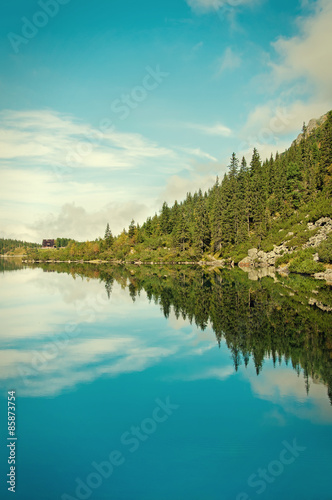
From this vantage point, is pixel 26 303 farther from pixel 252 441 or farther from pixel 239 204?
pixel 239 204

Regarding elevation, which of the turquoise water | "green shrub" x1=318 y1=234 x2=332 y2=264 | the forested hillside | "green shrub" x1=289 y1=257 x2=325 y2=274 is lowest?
the turquoise water

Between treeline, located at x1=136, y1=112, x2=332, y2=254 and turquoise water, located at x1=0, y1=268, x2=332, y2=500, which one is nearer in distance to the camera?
turquoise water, located at x1=0, y1=268, x2=332, y2=500

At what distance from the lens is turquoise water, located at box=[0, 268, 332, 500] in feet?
23.8

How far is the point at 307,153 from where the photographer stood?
10512cm

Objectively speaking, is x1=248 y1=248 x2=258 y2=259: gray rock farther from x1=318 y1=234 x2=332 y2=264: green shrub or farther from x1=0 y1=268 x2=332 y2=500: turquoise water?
x1=0 y1=268 x2=332 y2=500: turquoise water

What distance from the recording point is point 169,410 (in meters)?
10.4

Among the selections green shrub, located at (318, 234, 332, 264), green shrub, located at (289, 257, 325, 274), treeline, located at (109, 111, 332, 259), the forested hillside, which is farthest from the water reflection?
treeline, located at (109, 111, 332, 259)

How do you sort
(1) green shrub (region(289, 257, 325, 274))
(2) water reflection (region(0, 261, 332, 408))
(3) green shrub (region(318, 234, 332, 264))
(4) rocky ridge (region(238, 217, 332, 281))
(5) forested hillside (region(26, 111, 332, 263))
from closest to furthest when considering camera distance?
1. (2) water reflection (region(0, 261, 332, 408))
2. (3) green shrub (region(318, 234, 332, 264))
3. (1) green shrub (region(289, 257, 325, 274))
4. (4) rocky ridge (region(238, 217, 332, 281))
5. (5) forested hillside (region(26, 111, 332, 263))

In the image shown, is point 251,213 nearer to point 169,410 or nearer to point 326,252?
point 326,252

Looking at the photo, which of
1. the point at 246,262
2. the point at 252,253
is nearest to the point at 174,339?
the point at 252,253

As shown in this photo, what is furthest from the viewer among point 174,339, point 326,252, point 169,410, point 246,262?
point 246,262

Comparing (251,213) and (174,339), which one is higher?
(251,213)

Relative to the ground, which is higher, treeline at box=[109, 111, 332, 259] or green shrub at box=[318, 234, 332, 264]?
treeline at box=[109, 111, 332, 259]

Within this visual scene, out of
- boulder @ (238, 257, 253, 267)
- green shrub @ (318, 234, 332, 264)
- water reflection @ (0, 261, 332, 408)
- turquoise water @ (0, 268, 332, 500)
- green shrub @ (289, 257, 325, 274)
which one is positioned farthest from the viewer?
boulder @ (238, 257, 253, 267)
